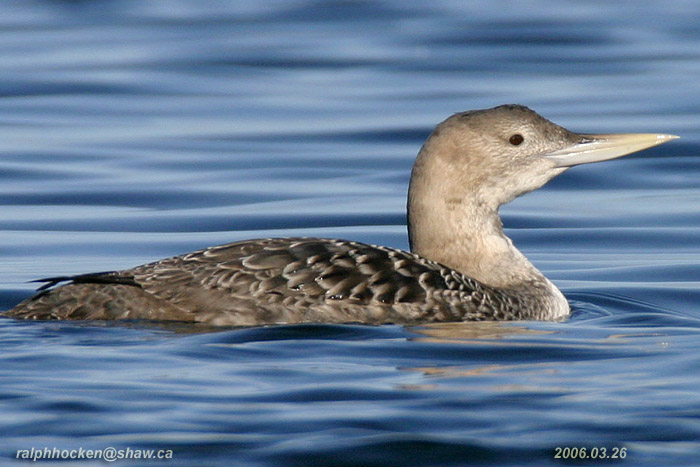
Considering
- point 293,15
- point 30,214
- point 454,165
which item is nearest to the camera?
point 454,165

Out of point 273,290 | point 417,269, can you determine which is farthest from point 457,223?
point 273,290

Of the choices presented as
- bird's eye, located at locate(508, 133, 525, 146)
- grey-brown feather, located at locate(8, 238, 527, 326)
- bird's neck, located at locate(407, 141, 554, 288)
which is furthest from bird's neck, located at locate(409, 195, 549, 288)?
grey-brown feather, located at locate(8, 238, 527, 326)

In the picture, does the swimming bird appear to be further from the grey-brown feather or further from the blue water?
the blue water

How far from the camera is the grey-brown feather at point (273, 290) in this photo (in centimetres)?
691

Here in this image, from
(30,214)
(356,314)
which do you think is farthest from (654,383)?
(30,214)

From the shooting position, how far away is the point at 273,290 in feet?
22.9

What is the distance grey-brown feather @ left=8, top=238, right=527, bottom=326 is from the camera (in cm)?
691

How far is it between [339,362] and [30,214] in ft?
17.9

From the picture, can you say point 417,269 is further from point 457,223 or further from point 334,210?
point 334,210

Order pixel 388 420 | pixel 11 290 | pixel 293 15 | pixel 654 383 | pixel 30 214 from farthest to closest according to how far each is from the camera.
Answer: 1. pixel 293 15
2. pixel 30 214
3. pixel 11 290
4. pixel 654 383
5. pixel 388 420

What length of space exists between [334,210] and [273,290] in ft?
15.1

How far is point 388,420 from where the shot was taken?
5.58 metres

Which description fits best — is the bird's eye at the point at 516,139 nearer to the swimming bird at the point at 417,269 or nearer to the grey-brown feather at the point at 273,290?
the swimming bird at the point at 417,269

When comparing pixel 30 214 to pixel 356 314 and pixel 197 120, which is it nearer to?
pixel 197 120
